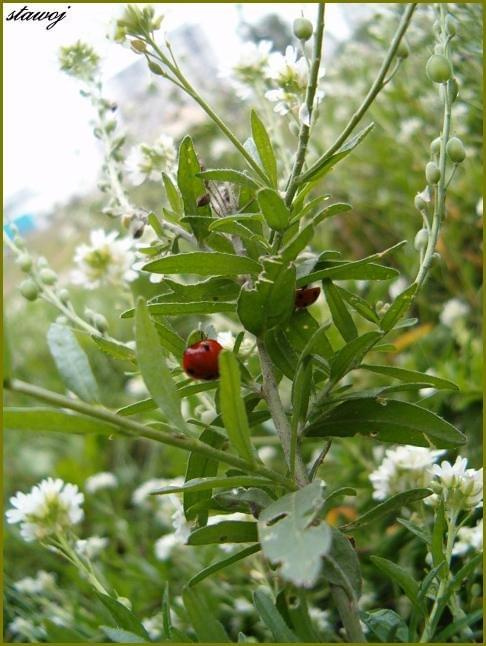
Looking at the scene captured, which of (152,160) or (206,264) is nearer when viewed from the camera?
(206,264)

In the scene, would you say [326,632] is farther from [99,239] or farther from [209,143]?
[209,143]

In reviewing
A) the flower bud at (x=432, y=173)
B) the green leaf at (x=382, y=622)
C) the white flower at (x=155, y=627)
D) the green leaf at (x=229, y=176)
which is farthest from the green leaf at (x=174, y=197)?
the white flower at (x=155, y=627)

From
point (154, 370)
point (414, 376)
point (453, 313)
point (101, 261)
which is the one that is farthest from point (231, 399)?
point (453, 313)

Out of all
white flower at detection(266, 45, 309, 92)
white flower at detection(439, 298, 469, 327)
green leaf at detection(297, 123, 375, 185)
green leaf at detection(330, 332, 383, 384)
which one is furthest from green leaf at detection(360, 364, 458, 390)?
white flower at detection(439, 298, 469, 327)

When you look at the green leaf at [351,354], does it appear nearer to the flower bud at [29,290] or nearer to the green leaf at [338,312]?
the green leaf at [338,312]

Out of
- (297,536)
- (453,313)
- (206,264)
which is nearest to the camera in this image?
(297,536)

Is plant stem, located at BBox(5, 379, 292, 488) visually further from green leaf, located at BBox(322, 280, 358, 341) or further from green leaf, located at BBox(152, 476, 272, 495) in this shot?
green leaf, located at BBox(322, 280, 358, 341)

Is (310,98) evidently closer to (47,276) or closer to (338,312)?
(338,312)
